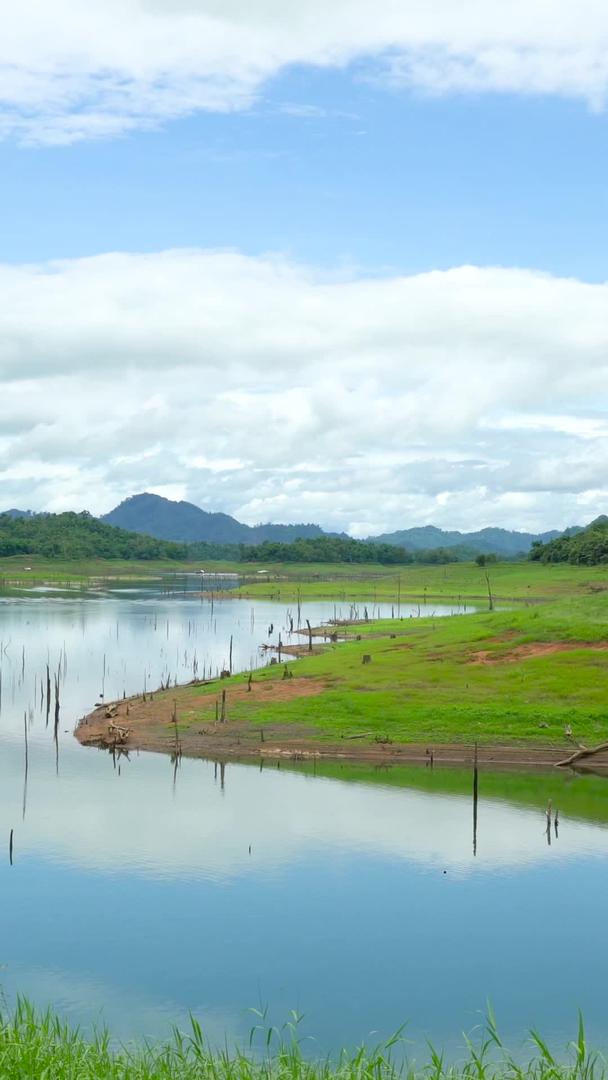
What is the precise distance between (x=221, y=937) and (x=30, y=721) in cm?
2976

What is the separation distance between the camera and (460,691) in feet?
174

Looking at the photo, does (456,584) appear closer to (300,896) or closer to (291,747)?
(291,747)

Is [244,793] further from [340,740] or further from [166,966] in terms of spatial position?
[166,966]

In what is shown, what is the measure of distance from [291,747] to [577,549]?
11844 centimetres

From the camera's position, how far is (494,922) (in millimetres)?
27562

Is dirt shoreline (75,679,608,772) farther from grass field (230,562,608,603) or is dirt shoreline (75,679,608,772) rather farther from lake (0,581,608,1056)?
grass field (230,562,608,603)

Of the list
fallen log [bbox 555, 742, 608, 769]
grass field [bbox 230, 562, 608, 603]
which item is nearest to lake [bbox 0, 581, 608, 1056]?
fallen log [bbox 555, 742, 608, 769]

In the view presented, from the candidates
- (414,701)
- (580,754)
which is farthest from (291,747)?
(580,754)

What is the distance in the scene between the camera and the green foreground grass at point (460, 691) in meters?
48.6

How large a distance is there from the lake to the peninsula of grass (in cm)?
335

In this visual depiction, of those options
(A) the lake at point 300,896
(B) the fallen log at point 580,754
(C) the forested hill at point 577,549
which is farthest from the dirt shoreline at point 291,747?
(C) the forested hill at point 577,549

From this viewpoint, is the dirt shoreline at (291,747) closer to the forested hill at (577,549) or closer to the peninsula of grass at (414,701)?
the peninsula of grass at (414,701)

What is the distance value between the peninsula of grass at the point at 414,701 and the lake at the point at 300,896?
3.35 meters

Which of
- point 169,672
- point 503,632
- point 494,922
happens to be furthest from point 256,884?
point 169,672
